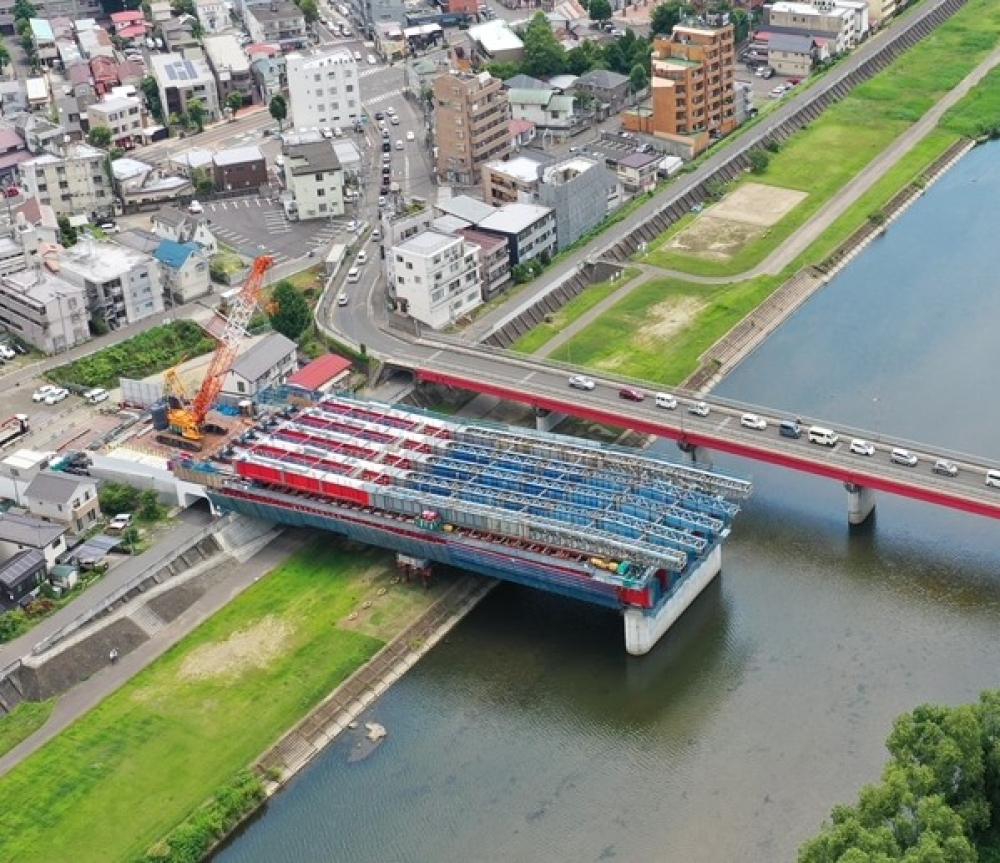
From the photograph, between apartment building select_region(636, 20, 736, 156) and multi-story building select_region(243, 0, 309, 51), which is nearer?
apartment building select_region(636, 20, 736, 156)

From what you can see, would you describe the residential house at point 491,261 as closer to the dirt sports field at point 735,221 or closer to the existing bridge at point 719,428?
the existing bridge at point 719,428

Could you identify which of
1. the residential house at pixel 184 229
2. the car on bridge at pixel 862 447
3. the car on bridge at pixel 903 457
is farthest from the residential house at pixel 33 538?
Result: the car on bridge at pixel 903 457

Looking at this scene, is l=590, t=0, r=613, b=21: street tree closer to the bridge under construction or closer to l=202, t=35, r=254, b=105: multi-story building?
l=202, t=35, r=254, b=105: multi-story building

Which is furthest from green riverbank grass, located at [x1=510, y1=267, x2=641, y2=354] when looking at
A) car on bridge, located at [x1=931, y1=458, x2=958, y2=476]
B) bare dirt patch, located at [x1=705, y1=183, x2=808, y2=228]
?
car on bridge, located at [x1=931, y1=458, x2=958, y2=476]

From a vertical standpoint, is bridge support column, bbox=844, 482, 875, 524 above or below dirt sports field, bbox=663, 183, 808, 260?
above

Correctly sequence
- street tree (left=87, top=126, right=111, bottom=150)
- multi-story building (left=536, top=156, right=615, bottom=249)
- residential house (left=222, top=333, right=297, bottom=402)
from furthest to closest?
street tree (left=87, top=126, right=111, bottom=150) < multi-story building (left=536, top=156, right=615, bottom=249) < residential house (left=222, top=333, right=297, bottom=402)

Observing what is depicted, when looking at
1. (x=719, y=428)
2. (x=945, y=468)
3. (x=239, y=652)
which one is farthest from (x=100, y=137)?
(x=945, y=468)

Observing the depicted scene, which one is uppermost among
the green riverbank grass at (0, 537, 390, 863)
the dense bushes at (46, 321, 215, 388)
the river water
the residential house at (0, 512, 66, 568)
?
the residential house at (0, 512, 66, 568)
